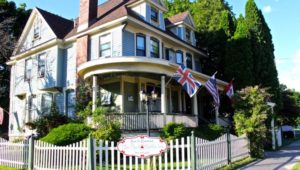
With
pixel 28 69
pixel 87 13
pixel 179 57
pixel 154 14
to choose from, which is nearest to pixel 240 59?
pixel 179 57

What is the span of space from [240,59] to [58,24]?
47.8 feet

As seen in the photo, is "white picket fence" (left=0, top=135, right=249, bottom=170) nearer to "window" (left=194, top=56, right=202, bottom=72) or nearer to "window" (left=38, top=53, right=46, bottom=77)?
"window" (left=38, top=53, right=46, bottom=77)

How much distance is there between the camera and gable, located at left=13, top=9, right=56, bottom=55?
2257cm

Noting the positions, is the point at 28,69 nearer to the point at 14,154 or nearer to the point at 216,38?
the point at 14,154

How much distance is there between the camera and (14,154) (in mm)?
12078

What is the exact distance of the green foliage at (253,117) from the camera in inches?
594

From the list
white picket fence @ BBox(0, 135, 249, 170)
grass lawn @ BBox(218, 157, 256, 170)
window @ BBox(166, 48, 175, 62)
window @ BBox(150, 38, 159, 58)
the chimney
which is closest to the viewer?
A: white picket fence @ BBox(0, 135, 249, 170)

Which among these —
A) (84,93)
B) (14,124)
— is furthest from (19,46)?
(84,93)

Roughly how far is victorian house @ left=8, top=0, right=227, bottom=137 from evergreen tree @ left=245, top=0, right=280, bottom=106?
3.95 metres

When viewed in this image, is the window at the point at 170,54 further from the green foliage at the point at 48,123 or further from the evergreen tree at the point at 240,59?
the green foliage at the point at 48,123

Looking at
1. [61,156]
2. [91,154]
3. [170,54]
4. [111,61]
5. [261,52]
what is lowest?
[61,156]

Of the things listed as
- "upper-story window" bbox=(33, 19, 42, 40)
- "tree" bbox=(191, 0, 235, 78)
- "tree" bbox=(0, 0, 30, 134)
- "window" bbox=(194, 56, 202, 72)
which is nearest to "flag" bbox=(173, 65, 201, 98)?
"window" bbox=(194, 56, 202, 72)

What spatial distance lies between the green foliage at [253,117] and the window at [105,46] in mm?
8191

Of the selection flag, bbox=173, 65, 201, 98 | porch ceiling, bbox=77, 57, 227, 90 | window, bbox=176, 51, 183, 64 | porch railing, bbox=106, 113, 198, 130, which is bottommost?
porch railing, bbox=106, 113, 198, 130
